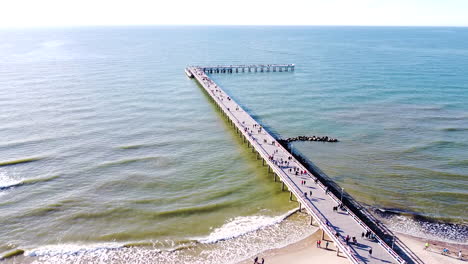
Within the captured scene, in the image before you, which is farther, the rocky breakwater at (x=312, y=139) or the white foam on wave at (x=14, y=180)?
the rocky breakwater at (x=312, y=139)

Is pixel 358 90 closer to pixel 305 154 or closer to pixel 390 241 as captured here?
pixel 305 154

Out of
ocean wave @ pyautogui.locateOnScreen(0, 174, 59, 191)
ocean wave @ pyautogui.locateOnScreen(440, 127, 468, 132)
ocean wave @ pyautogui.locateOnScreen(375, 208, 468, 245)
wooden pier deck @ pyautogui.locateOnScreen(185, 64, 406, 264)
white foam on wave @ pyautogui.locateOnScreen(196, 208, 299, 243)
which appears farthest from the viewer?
ocean wave @ pyautogui.locateOnScreen(440, 127, 468, 132)

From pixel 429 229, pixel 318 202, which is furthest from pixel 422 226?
pixel 318 202

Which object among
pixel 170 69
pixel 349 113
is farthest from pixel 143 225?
pixel 170 69

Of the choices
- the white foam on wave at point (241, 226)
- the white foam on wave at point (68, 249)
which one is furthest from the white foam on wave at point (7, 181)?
the white foam on wave at point (241, 226)

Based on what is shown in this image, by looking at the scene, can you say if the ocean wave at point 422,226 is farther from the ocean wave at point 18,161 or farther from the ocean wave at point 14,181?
the ocean wave at point 18,161

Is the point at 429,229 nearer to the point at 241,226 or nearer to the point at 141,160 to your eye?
the point at 241,226

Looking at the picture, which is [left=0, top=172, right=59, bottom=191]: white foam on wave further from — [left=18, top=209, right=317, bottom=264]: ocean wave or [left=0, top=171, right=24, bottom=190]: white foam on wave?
[left=18, top=209, right=317, bottom=264]: ocean wave

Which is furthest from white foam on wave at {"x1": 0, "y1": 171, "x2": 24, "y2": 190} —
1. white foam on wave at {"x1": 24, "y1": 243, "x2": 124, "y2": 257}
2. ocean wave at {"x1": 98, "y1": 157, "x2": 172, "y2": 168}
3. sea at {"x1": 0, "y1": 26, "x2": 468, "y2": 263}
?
white foam on wave at {"x1": 24, "y1": 243, "x2": 124, "y2": 257}
